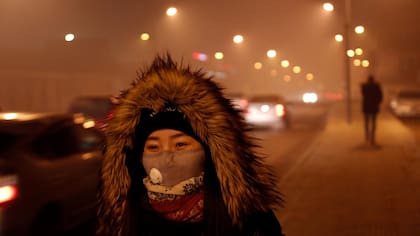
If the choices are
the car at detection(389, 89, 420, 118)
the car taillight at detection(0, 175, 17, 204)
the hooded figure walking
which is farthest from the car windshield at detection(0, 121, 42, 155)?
the car at detection(389, 89, 420, 118)

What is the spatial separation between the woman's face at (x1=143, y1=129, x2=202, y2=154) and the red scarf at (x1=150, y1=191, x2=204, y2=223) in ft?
0.59

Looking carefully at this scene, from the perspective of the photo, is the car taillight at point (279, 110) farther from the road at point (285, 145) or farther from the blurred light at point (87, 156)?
the blurred light at point (87, 156)

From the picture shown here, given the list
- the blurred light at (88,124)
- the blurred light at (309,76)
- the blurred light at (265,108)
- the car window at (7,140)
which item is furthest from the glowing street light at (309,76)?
the car window at (7,140)

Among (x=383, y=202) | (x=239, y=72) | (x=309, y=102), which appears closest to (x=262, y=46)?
(x=309, y=102)

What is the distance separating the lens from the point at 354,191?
31.0 feet

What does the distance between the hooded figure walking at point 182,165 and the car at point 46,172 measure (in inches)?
140

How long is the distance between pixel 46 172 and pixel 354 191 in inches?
186

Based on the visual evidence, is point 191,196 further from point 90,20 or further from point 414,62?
point 414,62

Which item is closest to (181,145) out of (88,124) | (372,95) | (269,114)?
(88,124)

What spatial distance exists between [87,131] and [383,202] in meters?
3.93

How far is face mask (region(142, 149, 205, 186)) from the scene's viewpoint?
2348 mm

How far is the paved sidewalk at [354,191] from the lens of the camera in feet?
23.2

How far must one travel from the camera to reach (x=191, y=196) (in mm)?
2393

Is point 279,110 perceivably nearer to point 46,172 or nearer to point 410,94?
point 410,94
